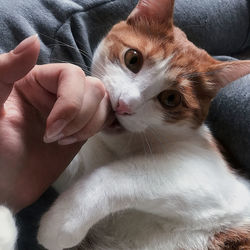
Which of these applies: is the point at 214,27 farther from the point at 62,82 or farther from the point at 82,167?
the point at 62,82

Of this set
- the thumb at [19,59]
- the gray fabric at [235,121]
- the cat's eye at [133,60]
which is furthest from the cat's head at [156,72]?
the thumb at [19,59]

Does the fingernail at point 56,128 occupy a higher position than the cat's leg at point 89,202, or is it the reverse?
the fingernail at point 56,128

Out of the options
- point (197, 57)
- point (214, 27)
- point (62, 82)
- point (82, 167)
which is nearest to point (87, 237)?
point (82, 167)

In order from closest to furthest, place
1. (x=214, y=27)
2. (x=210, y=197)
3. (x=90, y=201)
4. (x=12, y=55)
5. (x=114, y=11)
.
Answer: (x=12, y=55) < (x=90, y=201) < (x=210, y=197) < (x=114, y=11) < (x=214, y=27)

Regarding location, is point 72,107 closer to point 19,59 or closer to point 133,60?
point 19,59

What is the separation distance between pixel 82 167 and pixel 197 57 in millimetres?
461

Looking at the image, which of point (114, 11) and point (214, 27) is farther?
point (214, 27)

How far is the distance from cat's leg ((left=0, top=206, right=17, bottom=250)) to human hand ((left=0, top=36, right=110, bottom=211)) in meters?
0.07

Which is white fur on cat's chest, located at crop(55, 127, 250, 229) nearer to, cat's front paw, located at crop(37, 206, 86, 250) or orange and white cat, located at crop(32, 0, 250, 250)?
orange and white cat, located at crop(32, 0, 250, 250)

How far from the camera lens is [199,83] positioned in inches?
39.9

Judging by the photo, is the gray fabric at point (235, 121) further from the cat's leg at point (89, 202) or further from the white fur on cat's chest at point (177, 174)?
the cat's leg at point (89, 202)

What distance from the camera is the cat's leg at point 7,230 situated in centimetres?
65

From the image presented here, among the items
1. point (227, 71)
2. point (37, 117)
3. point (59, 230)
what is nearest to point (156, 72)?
point (227, 71)

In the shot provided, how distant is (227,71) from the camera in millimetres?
992
